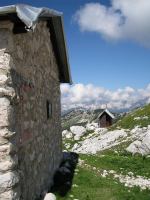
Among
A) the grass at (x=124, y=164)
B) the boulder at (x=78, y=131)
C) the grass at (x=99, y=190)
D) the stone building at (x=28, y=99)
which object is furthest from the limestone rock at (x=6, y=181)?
the boulder at (x=78, y=131)

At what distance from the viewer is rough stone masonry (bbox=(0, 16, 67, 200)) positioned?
28.4ft

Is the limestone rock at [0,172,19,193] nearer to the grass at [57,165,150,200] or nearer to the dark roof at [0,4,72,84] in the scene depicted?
the dark roof at [0,4,72,84]

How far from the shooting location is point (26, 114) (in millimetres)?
10938

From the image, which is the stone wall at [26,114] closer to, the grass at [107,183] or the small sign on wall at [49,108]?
the small sign on wall at [49,108]

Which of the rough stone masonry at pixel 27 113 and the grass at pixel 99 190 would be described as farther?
the grass at pixel 99 190

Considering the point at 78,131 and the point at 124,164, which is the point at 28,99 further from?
the point at 78,131

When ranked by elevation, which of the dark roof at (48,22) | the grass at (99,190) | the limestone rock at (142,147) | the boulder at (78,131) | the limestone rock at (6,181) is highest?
the dark roof at (48,22)

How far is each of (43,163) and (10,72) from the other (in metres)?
5.65

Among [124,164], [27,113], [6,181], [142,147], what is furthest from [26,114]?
[142,147]

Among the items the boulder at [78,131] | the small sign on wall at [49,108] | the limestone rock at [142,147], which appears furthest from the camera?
the boulder at [78,131]

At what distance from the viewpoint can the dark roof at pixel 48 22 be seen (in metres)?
8.38

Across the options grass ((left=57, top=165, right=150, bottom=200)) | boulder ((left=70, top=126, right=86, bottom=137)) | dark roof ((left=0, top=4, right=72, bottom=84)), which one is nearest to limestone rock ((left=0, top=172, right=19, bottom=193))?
dark roof ((left=0, top=4, right=72, bottom=84))

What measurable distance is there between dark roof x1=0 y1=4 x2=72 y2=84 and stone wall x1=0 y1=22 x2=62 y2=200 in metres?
0.35

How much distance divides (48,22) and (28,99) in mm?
5823
